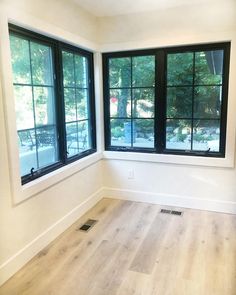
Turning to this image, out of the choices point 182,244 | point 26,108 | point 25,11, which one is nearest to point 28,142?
point 26,108

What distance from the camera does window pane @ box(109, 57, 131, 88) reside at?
11.8 ft

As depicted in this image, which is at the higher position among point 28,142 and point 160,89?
point 160,89

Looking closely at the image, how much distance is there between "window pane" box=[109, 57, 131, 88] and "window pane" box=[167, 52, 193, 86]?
0.53 meters

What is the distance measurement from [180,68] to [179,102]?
1.33 feet

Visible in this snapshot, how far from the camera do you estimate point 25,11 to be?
231 centimetres

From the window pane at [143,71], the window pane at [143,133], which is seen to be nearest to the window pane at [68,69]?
the window pane at [143,71]

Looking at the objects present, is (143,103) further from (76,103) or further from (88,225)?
(88,225)

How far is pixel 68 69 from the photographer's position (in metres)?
3.10

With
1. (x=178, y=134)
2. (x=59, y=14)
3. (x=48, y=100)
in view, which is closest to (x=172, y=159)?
(x=178, y=134)

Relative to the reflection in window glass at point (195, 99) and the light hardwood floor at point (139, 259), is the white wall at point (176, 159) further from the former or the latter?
the light hardwood floor at point (139, 259)

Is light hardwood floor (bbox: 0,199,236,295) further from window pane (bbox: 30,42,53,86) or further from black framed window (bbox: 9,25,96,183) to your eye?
window pane (bbox: 30,42,53,86)

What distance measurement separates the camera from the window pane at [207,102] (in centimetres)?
325

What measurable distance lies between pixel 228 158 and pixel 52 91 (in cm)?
212

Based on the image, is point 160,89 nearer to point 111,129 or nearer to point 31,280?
point 111,129
